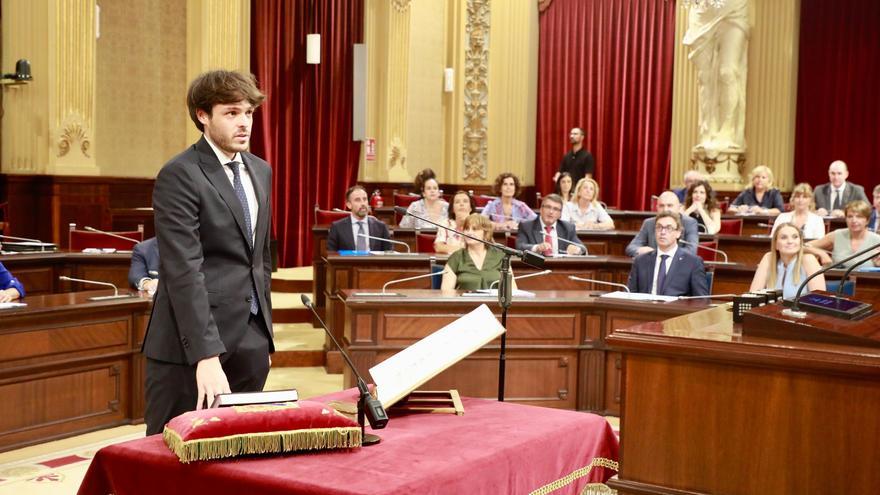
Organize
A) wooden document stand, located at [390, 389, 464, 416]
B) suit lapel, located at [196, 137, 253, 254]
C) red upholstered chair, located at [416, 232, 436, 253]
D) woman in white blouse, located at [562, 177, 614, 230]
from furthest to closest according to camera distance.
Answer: woman in white blouse, located at [562, 177, 614, 230] → red upholstered chair, located at [416, 232, 436, 253] → wooden document stand, located at [390, 389, 464, 416] → suit lapel, located at [196, 137, 253, 254]

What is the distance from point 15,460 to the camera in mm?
4730

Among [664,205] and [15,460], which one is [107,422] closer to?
[15,460]

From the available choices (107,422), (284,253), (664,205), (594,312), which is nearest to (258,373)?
(107,422)

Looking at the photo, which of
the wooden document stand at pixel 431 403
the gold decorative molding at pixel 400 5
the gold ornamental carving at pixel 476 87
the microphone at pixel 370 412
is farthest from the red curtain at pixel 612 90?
the microphone at pixel 370 412

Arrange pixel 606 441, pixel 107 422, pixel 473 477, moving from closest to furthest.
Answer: pixel 473 477 < pixel 606 441 < pixel 107 422

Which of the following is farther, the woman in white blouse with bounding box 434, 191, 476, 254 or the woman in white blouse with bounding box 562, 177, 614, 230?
the woman in white blouse with bounding box 562, 177, 614, 230

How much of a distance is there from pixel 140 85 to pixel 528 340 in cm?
600

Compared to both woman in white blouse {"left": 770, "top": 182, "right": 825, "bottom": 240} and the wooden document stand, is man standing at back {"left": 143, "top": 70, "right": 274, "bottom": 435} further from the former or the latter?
woman in white blouse {"left": 770, "top": 182, "right": 825, "bottom": 240}

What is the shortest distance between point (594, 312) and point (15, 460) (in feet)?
10.1

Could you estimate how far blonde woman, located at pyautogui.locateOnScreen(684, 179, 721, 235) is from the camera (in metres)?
9.27

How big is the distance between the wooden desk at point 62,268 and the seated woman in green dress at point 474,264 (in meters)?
2.13

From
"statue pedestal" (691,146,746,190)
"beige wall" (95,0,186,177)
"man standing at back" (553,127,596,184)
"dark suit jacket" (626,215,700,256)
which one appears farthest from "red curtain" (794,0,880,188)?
"beige wall" (95,0,186,177)

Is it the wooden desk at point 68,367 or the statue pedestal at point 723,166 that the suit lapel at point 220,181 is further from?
the statue pedestal at point 723,166

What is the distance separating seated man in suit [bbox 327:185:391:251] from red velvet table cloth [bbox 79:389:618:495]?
5.47 metres
